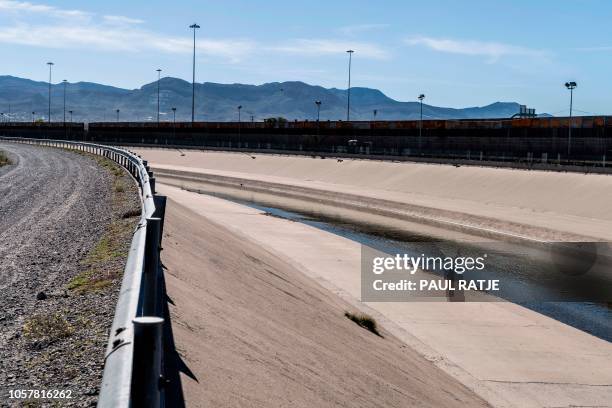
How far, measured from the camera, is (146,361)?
3.94 meters

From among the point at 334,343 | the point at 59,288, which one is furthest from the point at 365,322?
the point at 59,288

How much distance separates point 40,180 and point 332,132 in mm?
81078

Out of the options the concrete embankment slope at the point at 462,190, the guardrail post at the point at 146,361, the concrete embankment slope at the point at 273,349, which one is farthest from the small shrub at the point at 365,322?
the concrete embankment slope at the point at 462,190

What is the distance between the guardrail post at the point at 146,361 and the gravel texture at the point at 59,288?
2.18m

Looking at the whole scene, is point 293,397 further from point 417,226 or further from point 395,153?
point 395,153

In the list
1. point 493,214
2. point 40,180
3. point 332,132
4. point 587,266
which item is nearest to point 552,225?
point 493,214

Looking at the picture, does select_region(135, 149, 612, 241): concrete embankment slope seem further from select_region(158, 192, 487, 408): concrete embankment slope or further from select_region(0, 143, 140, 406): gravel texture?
select_region(0, 143, 140, 406): gravel texture

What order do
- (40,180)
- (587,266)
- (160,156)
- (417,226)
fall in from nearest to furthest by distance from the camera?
(587,266), (40,180), (417,226), (160,156)

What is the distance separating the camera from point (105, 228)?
1697cm

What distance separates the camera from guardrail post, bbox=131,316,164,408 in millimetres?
3820

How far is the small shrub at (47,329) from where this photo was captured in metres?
7.78

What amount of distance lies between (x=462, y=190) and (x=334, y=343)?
47.7 metres

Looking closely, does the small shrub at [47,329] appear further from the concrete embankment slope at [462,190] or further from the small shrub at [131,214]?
the concrete embankment slope at [462,190]

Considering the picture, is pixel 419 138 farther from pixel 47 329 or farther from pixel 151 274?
pixel 151 274
